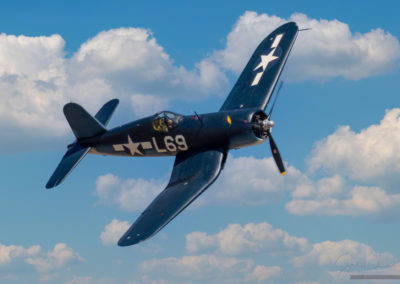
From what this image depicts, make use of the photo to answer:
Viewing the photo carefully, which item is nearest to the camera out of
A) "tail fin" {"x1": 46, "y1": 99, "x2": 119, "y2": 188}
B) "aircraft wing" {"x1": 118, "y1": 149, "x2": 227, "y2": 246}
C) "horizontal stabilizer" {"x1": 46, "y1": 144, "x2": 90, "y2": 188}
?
"aircraft wing" {"x1": 118, "y1": 149, "x2": 227, "y2": 246}

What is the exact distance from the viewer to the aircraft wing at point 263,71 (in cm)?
3027

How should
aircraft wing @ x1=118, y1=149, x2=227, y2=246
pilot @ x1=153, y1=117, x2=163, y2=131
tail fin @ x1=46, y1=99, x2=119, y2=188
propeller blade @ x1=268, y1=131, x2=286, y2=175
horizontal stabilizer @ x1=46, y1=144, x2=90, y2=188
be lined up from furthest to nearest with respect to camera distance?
tail fin @ x1=46, y1=99, x2=119, y2=188, horizontal stabilizer @ x1=46, y1=144, x2=90, y2=188, pilot @ x1=153, y1=117, x2=163, y2=131, propeller blade @ x1=268, y1=131, x2=286, y2=175, aircraft wing @ x1=118, y1=149, x2=227, y2=246

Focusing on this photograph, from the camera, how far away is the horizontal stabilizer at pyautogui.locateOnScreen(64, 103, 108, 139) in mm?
30486

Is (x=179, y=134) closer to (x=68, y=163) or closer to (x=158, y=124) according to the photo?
(x=158, y=124)

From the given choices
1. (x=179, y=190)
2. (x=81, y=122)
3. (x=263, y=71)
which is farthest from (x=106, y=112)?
(x=179, y=190)

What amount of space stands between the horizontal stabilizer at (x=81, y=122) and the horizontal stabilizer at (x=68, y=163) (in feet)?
2.54

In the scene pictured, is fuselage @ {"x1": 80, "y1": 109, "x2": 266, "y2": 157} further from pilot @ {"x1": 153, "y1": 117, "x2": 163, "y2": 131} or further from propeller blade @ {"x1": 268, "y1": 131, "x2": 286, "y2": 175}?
propeller blade @ {"x1": 268, "y1": 131, "x2": 286, "y2": 175}

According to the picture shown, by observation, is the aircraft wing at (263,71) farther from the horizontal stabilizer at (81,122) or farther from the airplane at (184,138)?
the horizontal stabilizer at (81,122)

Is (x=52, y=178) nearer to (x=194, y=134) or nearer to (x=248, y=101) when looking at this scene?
(x=194, y=134)

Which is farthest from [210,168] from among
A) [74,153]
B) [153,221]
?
[74,153]

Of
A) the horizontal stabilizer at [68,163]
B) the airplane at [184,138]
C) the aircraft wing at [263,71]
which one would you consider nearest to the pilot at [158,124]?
the airplane at [184,138]

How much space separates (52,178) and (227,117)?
9.46 metres

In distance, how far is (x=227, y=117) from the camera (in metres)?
26.5

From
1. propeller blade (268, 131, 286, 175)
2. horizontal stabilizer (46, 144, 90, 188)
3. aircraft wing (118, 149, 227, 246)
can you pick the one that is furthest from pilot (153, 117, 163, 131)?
propeller blade (268, 131, 286, 175)
